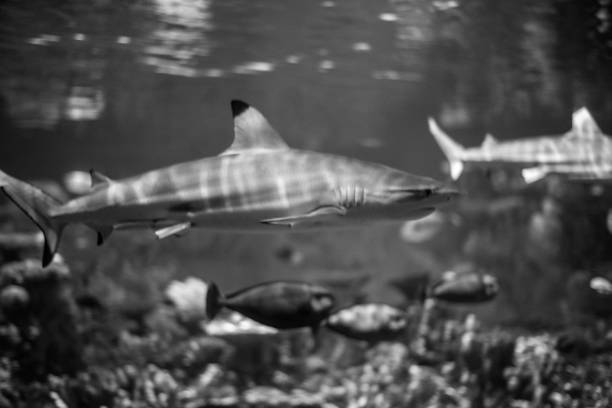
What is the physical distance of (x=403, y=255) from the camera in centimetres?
2661

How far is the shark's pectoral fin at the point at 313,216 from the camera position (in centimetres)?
396

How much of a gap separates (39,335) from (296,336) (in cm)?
441

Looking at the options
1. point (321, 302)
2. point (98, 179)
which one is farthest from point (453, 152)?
point (98, 179)

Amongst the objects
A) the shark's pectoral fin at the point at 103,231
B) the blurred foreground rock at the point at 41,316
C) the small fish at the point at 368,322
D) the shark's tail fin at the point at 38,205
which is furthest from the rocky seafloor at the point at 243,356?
the shark's pectoral fin at the point at 103,231

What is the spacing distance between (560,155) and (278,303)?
17.4ft

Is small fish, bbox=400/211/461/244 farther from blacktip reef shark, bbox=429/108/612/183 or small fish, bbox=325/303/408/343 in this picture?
small fish, bbox=325/303/408/343

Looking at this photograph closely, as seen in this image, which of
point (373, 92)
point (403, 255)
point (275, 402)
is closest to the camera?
point (275, 402)

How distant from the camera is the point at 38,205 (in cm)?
473

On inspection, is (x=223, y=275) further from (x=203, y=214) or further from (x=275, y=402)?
(x=203, y=214)

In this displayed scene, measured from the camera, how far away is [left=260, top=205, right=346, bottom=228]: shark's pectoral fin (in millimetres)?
3963

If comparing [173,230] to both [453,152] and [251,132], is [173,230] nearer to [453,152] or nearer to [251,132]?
[251,132]

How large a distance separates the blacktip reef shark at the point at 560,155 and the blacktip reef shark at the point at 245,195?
3.85 meters

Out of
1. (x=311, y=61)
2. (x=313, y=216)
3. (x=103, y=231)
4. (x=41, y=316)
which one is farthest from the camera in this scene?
(x=311, y=61)

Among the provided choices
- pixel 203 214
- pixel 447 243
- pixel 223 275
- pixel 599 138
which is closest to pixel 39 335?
pixel 203 214
